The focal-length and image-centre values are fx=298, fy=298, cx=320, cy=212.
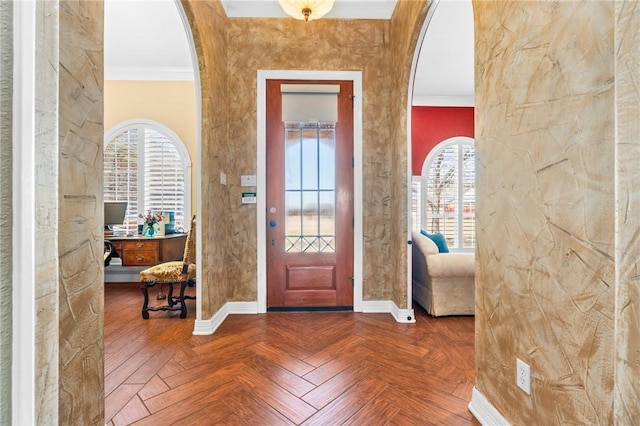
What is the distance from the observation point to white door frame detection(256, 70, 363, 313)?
10.0 feet

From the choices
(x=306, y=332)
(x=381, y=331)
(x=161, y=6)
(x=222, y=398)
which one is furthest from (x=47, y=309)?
(x=161, y=6)

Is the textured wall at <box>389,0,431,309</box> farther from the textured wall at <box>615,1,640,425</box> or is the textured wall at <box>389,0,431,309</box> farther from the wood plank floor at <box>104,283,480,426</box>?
the textured wall at <box>615,1,640,425</box>

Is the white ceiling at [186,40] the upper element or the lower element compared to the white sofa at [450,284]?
upper

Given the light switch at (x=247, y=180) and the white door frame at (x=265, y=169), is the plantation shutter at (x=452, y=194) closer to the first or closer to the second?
the white door frame at (x=265, y=169)

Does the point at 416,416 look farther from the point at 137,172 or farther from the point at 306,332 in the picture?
the point at 137,172

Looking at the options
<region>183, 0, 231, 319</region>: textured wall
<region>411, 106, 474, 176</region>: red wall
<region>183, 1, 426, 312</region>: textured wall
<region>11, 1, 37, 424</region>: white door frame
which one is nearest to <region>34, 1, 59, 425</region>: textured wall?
<region>11, 1, 37, 424</region>: white door frame

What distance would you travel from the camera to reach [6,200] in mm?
539

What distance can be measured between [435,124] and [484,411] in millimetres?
4914

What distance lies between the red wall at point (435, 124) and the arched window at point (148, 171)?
3931 millimetres

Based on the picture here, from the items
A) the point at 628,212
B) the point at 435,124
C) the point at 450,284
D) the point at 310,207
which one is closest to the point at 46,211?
the point at 628,212

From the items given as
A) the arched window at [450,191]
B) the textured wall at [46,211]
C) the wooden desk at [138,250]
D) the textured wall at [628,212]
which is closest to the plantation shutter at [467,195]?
the arched window at [450,191]

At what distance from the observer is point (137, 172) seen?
4387mm

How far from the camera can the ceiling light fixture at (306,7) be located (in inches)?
93.9

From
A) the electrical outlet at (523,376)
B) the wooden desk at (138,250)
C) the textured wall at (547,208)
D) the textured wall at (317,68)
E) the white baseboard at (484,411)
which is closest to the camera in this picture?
the textured wall at (547,208)
